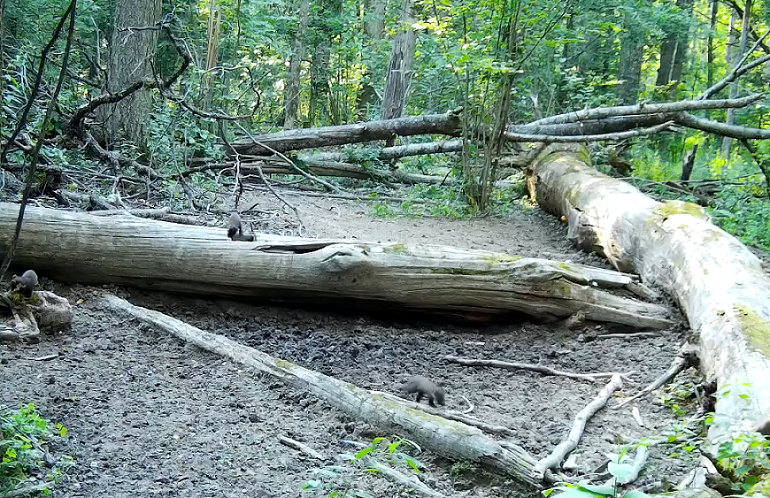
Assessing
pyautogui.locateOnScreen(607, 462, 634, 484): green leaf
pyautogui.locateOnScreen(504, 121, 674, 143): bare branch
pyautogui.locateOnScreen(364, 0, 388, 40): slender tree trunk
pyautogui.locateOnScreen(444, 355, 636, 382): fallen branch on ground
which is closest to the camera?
pyautogui.locateOnScreen(607, 462, 634, 484): green leaf

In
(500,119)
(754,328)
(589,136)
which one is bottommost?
(754,328)

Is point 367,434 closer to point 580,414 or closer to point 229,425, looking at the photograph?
point 229,425

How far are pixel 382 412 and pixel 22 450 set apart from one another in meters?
1.76

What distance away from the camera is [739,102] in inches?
379

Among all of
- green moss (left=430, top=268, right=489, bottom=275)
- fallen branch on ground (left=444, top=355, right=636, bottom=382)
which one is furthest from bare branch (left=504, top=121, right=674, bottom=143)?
fallen branch on ground (left=444, top=355, right=636, bottom=382)

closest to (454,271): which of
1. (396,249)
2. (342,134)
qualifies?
(396,249)

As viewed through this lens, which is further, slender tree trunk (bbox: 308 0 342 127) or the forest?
slender tree trunk (bbox: 308 0 342 127)

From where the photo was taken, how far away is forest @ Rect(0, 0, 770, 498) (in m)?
3.26

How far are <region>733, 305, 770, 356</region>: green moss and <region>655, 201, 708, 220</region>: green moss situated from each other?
194cm

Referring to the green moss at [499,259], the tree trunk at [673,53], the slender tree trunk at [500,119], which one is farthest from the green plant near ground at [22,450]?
the tree trunk at [673,53]

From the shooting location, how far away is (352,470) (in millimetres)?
3262

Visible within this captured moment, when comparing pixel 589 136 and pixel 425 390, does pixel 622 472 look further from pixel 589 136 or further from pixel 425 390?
pixel 589 136

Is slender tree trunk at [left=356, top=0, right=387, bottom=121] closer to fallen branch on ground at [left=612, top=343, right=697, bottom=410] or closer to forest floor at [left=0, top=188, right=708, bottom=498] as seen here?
forest floor at [left=0, top=188, right=708, bottom=498]

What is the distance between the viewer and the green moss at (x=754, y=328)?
12.6 feet
